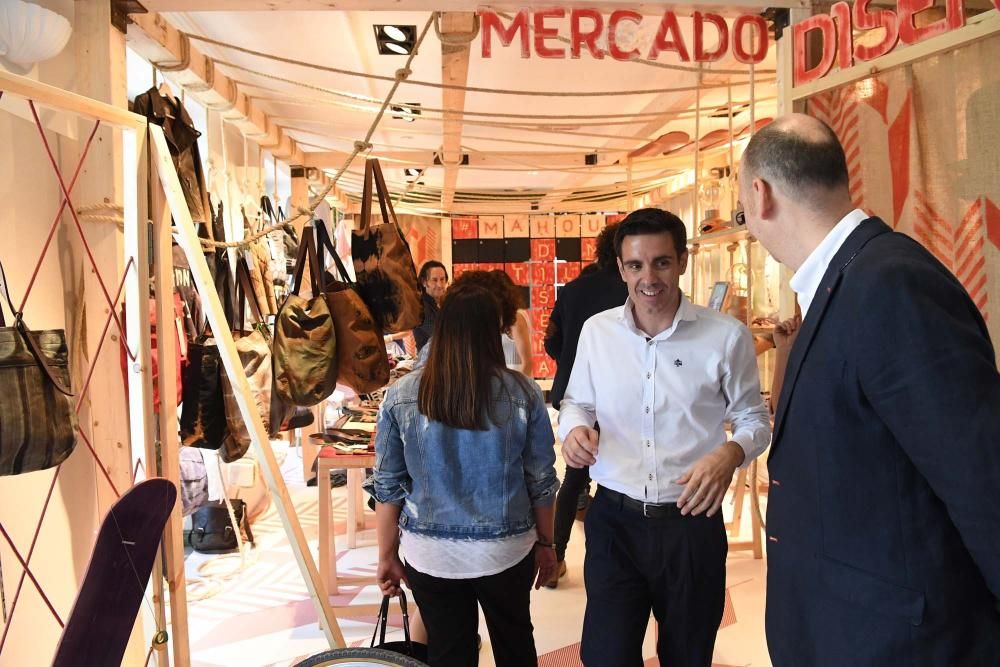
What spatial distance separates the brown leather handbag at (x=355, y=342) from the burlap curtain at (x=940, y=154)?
1.71m

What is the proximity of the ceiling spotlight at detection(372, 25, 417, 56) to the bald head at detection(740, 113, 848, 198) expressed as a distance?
2248mm

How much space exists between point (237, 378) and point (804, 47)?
72.9 inches

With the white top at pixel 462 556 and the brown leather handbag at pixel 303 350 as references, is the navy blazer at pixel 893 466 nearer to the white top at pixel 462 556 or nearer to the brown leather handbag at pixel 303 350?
the white top at pixel 462 556

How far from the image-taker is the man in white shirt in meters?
1.69

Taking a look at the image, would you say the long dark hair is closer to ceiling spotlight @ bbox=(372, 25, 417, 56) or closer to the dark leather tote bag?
the dark leather tote bag

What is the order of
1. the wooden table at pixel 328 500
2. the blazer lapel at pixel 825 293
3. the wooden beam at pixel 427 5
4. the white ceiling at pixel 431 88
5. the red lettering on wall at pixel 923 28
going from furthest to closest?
1. the wooden table at pixel 328 500
2. the white ceiling at pixel 431 88
3. the wooden beam at pixel 427 5
4. the red lettering on wall at pixel 923 28
5. the blazer lapel at pixel 825 293

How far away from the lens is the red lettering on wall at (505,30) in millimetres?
1987

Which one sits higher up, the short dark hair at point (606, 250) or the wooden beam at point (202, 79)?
the wooden beam at point (202, 79)

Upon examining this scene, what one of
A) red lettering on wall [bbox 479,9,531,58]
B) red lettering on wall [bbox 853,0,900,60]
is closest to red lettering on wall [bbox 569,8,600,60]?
red lettering on wall [bbox 479,9,531,58]

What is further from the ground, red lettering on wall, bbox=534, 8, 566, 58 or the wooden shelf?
red lettering on wall, bbox=534, 8, 566, 58

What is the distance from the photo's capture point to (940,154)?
71.9 inches

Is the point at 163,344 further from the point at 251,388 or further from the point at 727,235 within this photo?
the point at 727,235

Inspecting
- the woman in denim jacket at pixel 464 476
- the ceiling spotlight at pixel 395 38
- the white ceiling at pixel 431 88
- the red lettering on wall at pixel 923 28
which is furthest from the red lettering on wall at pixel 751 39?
the ceiling spotlight at pixel 395 38

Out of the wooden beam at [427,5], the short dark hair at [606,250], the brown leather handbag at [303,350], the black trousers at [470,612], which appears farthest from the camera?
the short dark hair at [606,250]
